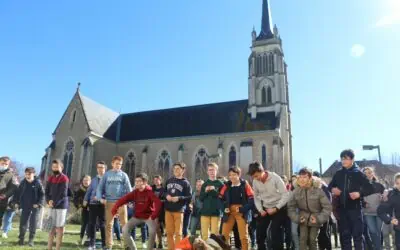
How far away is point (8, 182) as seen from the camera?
8789 millimetres

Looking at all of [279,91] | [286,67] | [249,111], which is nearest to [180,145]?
[249,111]

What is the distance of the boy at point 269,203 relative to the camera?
636 centimetres

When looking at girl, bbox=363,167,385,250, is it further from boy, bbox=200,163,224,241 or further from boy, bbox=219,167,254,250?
boy, bbox=200,163,224,241

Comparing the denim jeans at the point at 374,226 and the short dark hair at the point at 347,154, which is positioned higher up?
the short dark hair at the point at 347,154

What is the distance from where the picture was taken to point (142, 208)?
6672 millimetres

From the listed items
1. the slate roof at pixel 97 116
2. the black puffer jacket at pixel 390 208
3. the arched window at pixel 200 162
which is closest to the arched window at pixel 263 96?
the arched window at pixel 200 162

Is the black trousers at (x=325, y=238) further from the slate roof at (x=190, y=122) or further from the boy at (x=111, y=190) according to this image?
the slate roof at (x=190, y=122)

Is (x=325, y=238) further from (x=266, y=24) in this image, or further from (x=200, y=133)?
(x=266, y=24)

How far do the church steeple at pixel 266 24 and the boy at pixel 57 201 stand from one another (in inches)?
1338

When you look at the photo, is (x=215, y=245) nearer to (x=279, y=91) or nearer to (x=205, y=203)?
(x=205, y=203)

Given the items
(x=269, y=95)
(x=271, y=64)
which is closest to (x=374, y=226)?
(x=269, y=95)

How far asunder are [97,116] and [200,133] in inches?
500

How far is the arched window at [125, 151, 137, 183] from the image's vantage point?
1458 inches

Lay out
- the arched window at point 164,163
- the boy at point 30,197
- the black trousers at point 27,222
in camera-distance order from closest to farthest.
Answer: the black trousers at point 27,222, the boy at point 30,197, the arched window at point 164,163
